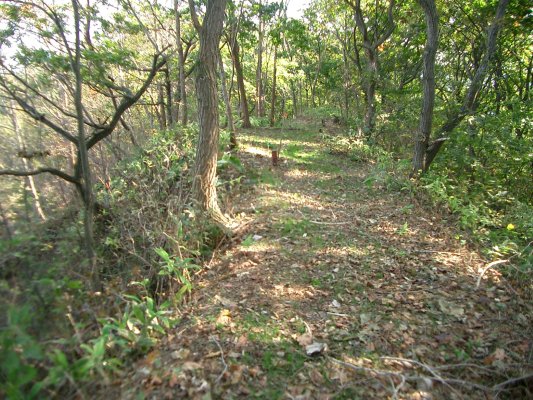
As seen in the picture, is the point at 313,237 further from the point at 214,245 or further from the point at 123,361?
the point at 123,361

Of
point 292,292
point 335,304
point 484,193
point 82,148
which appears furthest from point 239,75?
point 335,304

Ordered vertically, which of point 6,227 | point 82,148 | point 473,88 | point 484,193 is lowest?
point 484,193

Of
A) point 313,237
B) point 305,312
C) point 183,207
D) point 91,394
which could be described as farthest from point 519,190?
point 91,394

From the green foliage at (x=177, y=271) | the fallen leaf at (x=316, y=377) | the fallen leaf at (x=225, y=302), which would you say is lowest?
the fallen leaf at (x=316, y=377)

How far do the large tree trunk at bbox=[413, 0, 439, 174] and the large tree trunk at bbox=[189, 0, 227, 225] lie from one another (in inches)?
162

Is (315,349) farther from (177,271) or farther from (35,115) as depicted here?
(35,115)

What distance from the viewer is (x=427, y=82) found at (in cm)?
637

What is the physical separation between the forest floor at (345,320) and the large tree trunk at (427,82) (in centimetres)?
198

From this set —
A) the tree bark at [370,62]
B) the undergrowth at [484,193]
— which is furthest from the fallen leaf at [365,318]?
the tree bark at [370,62]

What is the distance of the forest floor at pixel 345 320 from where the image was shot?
93.6 inches

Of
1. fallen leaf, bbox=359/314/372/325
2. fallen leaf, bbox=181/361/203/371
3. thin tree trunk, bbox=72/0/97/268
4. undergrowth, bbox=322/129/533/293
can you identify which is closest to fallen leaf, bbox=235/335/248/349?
fallen leaf, bbox=181/361/203/371

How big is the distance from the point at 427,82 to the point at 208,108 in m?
4.65

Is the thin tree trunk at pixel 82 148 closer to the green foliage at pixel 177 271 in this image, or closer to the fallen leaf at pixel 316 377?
the green foliage at pixel 177 271

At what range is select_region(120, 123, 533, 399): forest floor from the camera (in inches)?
93.6
